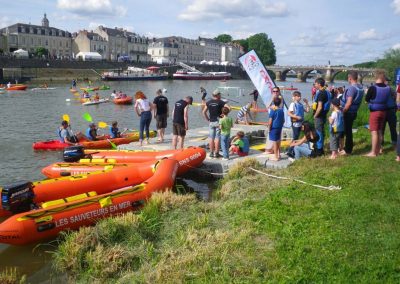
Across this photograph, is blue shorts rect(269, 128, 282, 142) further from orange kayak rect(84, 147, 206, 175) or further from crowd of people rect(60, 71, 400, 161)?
orange kayak rect(84, 147, 206, 175)

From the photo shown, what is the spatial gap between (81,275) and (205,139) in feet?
29.0

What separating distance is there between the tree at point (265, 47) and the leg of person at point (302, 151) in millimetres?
126040

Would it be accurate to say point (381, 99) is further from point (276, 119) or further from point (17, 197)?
point (17, 197)

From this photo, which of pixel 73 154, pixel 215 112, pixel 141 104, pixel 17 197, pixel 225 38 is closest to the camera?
pixel 17 197

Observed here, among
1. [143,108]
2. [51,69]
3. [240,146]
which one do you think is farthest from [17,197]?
[51,69]

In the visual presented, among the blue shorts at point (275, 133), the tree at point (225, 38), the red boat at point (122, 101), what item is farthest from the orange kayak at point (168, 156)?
the tree at point (225, 38)

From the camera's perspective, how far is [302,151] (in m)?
10.3

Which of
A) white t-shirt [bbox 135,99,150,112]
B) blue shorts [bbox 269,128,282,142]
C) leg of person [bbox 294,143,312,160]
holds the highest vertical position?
white t-shirt [bbox 135,99,150,112]

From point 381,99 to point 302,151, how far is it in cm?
231

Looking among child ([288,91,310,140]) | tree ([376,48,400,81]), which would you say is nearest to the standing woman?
child ([288,91,310,140])

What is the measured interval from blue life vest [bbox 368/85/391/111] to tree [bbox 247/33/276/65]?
12696 cm

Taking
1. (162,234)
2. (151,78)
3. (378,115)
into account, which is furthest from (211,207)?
(151,78)

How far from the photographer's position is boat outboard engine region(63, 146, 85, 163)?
11.3 metres

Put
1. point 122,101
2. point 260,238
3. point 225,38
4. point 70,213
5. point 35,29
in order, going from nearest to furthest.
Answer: point 260,238
point 70,213
point 122,101
point 35,29
point 225,38
